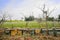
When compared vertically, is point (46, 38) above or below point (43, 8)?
below

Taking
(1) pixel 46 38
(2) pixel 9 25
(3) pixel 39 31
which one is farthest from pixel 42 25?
(1) pixel 46 38

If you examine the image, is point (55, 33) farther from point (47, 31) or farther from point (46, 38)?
point (46, 38)

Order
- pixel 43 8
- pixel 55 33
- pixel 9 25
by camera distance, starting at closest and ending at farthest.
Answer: pixel 55 33
pixel 43 8
pixel 9 25

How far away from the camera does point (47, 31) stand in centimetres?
1981

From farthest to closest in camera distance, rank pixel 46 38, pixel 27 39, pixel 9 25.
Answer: pixel 9 25 → pixel 46 38 → pixel 27 39

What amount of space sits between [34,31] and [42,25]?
7559 millimetres

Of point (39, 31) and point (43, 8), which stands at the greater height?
point (43, 8)

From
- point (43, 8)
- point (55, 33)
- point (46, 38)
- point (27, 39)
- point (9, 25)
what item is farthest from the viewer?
point (9, 25)

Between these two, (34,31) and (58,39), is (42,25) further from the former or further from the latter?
(58,39)

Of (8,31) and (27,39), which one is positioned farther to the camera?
(8,31)

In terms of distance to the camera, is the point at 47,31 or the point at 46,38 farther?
the point at 47,31

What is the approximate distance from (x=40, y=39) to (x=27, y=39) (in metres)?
1.44

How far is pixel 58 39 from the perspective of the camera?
16.0m

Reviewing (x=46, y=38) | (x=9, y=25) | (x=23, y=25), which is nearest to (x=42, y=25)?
(x=23, y=25)
